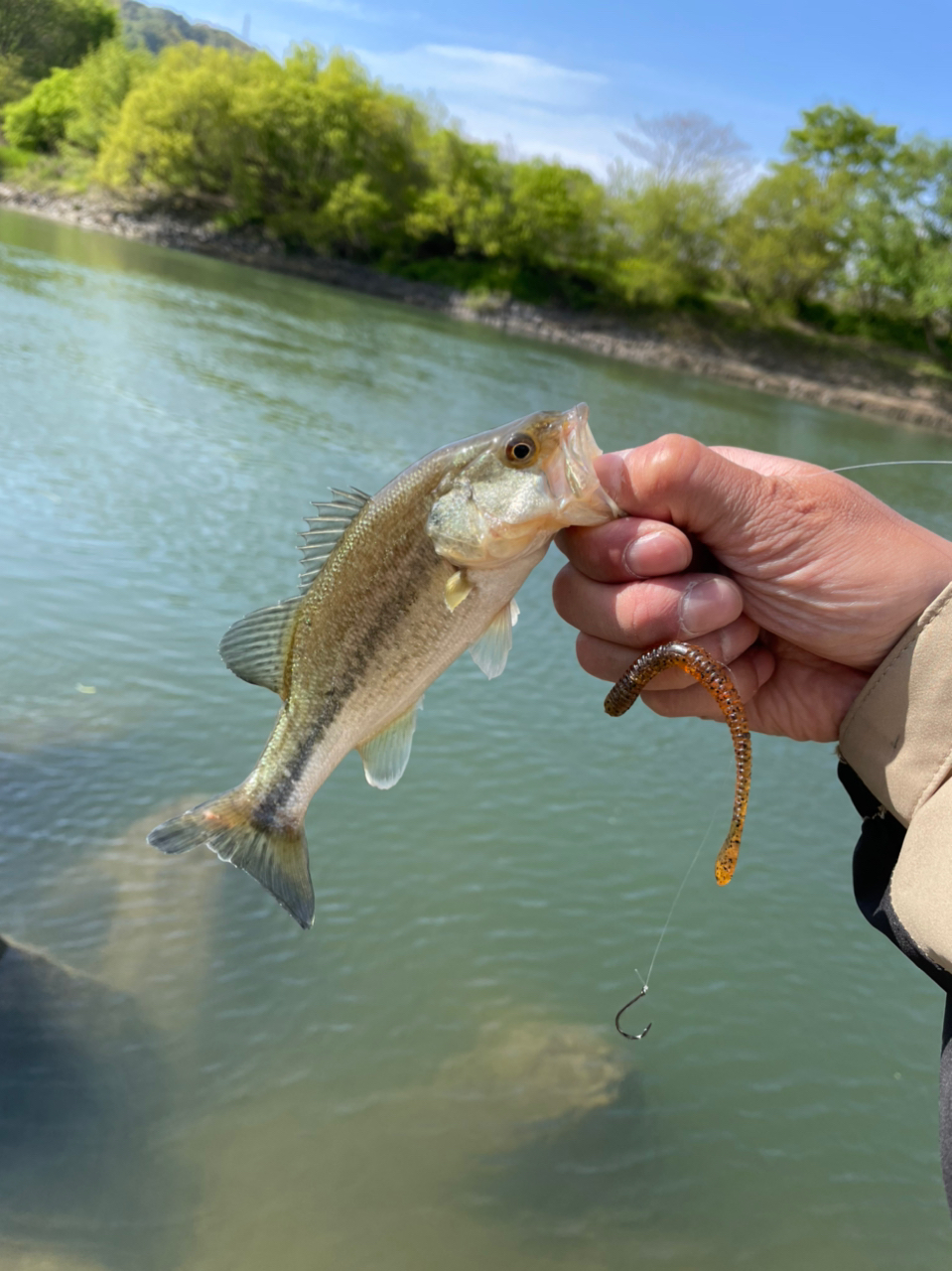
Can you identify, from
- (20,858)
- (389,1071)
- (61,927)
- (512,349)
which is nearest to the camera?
(389,1071)

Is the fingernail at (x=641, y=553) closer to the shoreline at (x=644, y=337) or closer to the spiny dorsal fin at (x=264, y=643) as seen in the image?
the spiny dorsal fin at (x=264, y=643)

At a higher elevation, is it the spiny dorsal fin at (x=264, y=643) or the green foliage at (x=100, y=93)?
the green foliage at (x=100, y=93)

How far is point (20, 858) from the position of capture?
6.96 metres

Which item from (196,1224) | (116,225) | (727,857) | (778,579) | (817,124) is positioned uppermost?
(817,124)

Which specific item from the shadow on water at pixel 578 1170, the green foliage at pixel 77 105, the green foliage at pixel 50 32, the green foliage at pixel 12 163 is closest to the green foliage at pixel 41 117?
the green foliage at pixel 77 105

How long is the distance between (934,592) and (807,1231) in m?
4.39

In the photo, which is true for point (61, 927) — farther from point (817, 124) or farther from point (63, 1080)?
point (817, 124)

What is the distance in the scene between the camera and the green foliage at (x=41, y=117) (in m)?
93.0

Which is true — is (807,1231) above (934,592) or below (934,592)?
below

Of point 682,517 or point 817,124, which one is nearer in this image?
point 682,517

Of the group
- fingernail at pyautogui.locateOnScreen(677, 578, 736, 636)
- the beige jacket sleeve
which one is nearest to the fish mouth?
fingernail at pyautogui.locateOnScreen(677, 578, 736, 636)

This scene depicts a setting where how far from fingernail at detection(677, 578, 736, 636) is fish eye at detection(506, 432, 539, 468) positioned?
71 centimetres

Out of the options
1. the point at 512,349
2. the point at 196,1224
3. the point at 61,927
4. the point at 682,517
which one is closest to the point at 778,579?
the point at 682,517

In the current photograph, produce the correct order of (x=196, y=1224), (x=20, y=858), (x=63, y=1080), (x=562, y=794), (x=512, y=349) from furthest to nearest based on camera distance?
(x=512, y=349) → (x=562, y=794) → (x=20, y=858) → (x=63, y=1080) → (x=196, y=1224)
